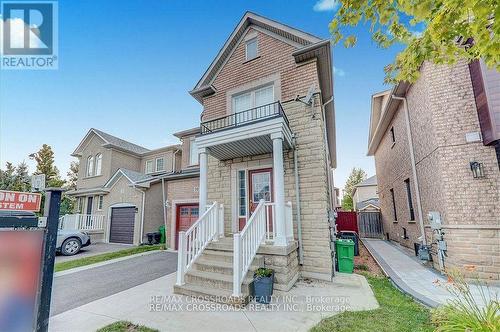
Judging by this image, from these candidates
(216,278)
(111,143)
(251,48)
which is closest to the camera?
(216,278)

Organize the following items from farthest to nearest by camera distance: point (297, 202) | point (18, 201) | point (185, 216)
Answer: point (185, 216)
point (297, 202)
point (18, 201)

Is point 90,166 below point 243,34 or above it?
below

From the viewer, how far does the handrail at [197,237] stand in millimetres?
5387

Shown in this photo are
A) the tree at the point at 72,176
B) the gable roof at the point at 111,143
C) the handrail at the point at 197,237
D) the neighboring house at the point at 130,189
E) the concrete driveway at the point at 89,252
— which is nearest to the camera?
the handrail at the point at 197,237

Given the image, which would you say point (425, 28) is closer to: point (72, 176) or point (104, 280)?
point (104, 280)

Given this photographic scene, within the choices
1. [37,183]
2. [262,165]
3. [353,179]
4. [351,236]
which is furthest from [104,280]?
[353,179]

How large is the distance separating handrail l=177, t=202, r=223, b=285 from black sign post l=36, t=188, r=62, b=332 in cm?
292

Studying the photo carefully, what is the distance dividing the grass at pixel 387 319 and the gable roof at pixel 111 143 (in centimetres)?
1866

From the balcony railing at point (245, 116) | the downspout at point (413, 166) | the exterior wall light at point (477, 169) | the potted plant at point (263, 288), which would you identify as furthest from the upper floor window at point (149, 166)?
the exterior wall light at point (477, 169)

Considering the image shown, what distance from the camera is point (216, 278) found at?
5.12 metres

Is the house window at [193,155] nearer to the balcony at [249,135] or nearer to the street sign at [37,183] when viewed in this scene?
the balcony at [249,135]

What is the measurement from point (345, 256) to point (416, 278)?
5.98ft

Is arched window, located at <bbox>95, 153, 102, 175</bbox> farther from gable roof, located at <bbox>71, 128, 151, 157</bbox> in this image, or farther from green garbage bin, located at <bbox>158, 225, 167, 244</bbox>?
green garbage bin, located at <bbox>158, 225, 167, 244</bbox>

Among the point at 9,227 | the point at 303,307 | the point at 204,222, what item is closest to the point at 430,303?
the point at 303,307
